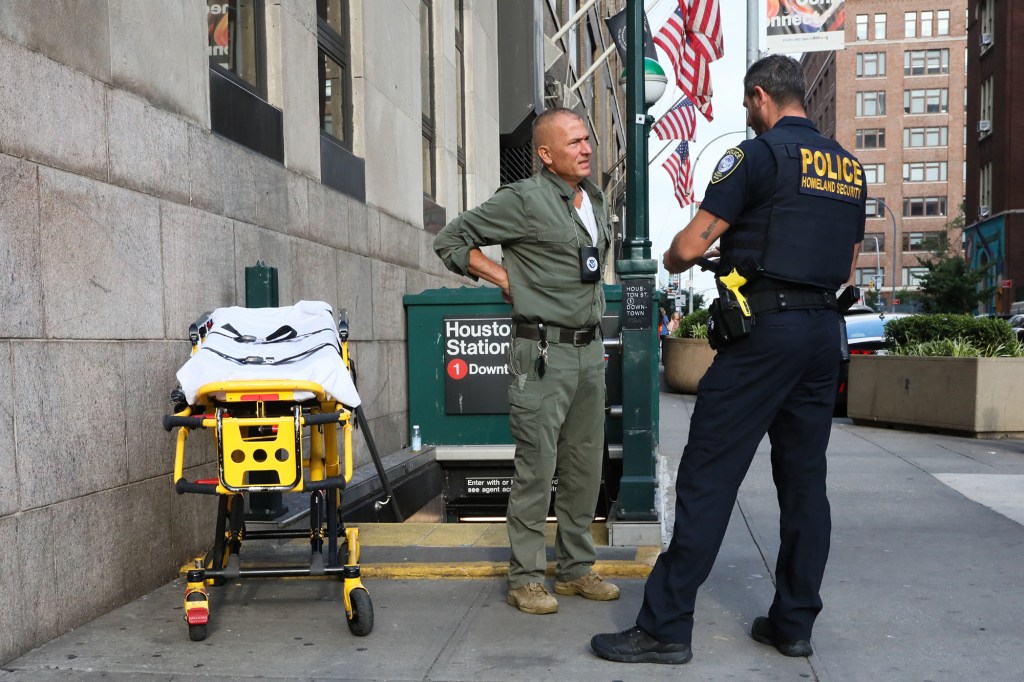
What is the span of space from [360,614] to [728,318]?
6.12 ft

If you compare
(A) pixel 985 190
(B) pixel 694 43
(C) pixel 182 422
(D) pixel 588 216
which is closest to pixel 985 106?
(A) pixel 985 190

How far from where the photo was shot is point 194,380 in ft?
13.1

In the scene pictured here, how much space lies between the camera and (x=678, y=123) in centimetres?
2214

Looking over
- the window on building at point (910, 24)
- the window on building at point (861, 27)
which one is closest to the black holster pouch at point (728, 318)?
the window on building at point (861, 27)

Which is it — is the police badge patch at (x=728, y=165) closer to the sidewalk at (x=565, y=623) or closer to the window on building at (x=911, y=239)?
the sidewalk at (x=565, y=623)

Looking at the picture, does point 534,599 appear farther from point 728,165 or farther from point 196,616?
point 728,165

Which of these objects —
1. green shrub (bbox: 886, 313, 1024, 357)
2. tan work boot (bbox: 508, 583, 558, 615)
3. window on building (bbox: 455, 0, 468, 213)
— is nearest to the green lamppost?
tan work boot (bbox: 508, 583, 558, 615)

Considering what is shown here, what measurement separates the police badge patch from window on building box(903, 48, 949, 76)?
98.3 meters

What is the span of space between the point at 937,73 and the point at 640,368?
321ft

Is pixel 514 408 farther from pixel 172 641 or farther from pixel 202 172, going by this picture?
pixel 202 172

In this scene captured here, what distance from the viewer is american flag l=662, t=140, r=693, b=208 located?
2584 cm

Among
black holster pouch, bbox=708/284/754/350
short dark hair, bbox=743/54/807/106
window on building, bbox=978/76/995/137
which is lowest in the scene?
black holster pouch, bbox=708/284/754/350

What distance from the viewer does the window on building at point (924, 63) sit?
92.7 m

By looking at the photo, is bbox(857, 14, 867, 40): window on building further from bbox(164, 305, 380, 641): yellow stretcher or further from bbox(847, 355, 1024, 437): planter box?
bbox(164, 305, 380, 641): yellow stretcher
